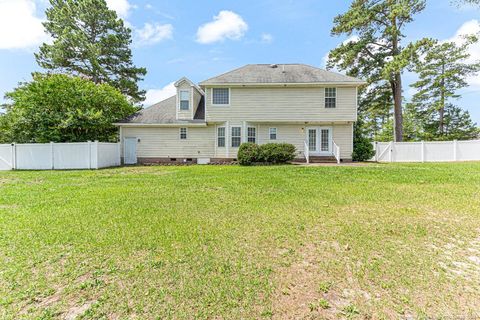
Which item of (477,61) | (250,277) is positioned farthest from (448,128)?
(250,277)

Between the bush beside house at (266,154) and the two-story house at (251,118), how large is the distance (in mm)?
2209

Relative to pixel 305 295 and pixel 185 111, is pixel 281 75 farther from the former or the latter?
pixel 305 295

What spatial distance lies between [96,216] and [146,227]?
4.84ft

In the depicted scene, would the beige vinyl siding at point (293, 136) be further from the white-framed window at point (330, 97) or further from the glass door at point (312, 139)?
the white-framed window at point (330, 97)

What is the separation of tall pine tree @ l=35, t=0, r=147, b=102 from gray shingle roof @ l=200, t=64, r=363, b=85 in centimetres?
1441

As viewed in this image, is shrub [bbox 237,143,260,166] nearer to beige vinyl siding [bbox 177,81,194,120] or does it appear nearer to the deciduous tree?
beige vinyl siding [bbox 177,81,194,120]

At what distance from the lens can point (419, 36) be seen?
1852cm

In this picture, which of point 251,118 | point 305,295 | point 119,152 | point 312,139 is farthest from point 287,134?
point 305,295

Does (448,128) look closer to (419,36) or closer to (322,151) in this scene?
(419,36)

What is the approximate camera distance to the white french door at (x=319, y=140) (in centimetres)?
1722

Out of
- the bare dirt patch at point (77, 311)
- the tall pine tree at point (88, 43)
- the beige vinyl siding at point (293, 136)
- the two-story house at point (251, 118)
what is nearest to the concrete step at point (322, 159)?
the two-story house at point (251, 118)

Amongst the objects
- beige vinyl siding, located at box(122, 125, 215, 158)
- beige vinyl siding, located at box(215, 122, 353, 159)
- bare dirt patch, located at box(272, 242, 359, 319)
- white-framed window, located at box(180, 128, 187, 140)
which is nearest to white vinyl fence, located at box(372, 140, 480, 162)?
beige vinyl siding, located at box(215, 122, 353, 159)

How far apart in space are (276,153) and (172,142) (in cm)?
804

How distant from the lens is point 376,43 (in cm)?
2114
